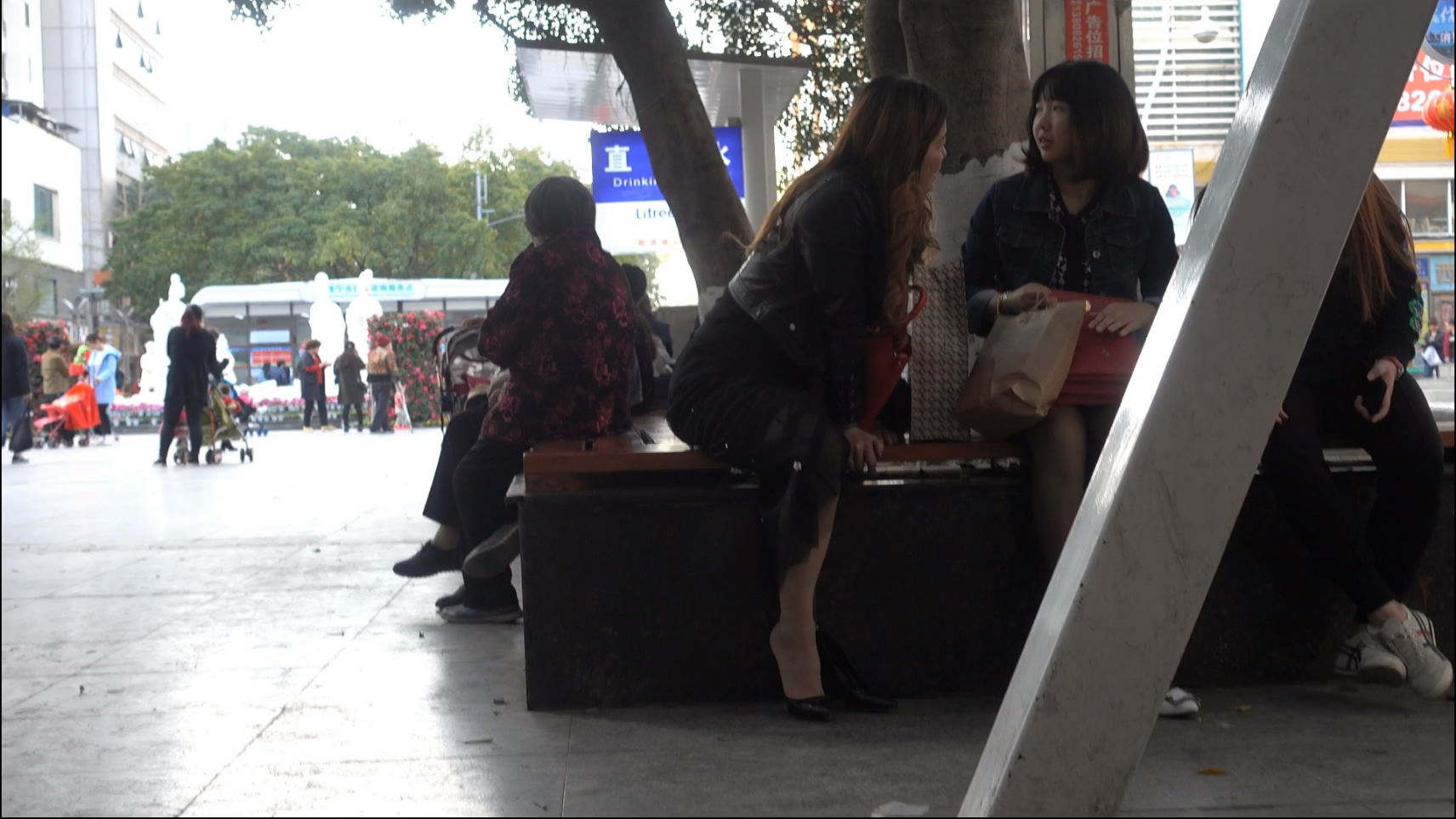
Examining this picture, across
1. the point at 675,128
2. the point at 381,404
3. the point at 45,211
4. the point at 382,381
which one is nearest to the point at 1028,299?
the point at 45,211

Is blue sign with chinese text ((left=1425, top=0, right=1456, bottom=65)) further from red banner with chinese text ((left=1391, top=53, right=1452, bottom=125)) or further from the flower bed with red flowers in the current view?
the flower bed with red flowers

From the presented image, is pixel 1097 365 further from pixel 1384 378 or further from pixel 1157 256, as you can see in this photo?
pixel 1384 378

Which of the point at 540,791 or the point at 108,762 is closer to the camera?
the point at 540,791

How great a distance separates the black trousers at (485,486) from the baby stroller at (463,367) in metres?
0.69

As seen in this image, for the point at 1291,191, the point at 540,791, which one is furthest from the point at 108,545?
the point at 1291,191

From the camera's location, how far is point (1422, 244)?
136 ft

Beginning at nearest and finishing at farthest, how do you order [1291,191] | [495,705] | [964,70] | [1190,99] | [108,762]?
1. [1291,191]
2. [108,762]
3. [495,705]
4. [964,70]
5. [1190,99]

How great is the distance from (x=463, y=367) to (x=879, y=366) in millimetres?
3046

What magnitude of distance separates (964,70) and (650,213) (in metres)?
11.0

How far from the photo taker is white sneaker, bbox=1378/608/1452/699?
166 inches

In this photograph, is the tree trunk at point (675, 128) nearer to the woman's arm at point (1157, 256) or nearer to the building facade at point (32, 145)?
the building facade at point (32, 145)

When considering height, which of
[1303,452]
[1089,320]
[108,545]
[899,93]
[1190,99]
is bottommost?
[108,545]

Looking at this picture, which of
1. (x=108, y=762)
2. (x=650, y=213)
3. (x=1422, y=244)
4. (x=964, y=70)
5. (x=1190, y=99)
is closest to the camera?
(x=108, y=762)

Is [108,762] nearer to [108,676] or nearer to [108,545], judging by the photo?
[108,676]
